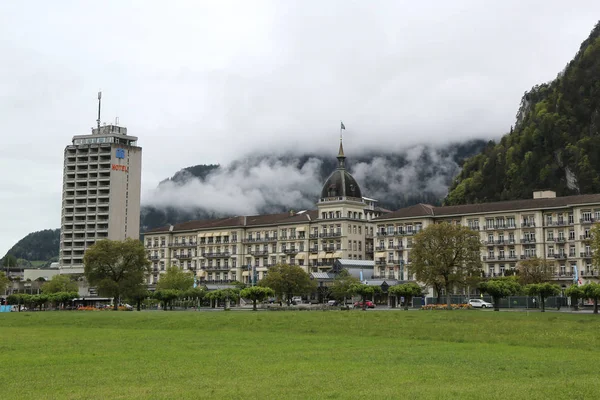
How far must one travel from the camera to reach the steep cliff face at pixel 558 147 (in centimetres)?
15900

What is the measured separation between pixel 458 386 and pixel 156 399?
956 centimetres

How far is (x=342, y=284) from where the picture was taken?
127 meters

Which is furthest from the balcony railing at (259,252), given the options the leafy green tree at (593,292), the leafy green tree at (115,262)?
the leafy green tree at (593,292)

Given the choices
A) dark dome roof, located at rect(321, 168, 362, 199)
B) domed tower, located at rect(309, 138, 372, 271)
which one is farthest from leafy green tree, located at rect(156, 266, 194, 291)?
dark dome roof, located at rect(321, 168, 362, 199)

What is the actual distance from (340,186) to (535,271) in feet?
180

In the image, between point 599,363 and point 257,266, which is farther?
point 257,266

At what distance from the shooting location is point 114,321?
6656 cm

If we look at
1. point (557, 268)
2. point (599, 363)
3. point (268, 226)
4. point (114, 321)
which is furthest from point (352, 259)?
point (599, 363)

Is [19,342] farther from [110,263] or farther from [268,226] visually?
[268,226]

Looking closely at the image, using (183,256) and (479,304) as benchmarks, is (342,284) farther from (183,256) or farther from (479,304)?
(183,256)

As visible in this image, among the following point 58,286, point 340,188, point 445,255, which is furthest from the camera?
point 340,188

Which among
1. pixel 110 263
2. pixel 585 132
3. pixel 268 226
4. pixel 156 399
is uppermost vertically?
pixel 585 132

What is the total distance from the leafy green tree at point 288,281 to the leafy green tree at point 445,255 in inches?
1206

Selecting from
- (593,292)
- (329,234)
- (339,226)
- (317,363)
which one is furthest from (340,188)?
(317,363)
